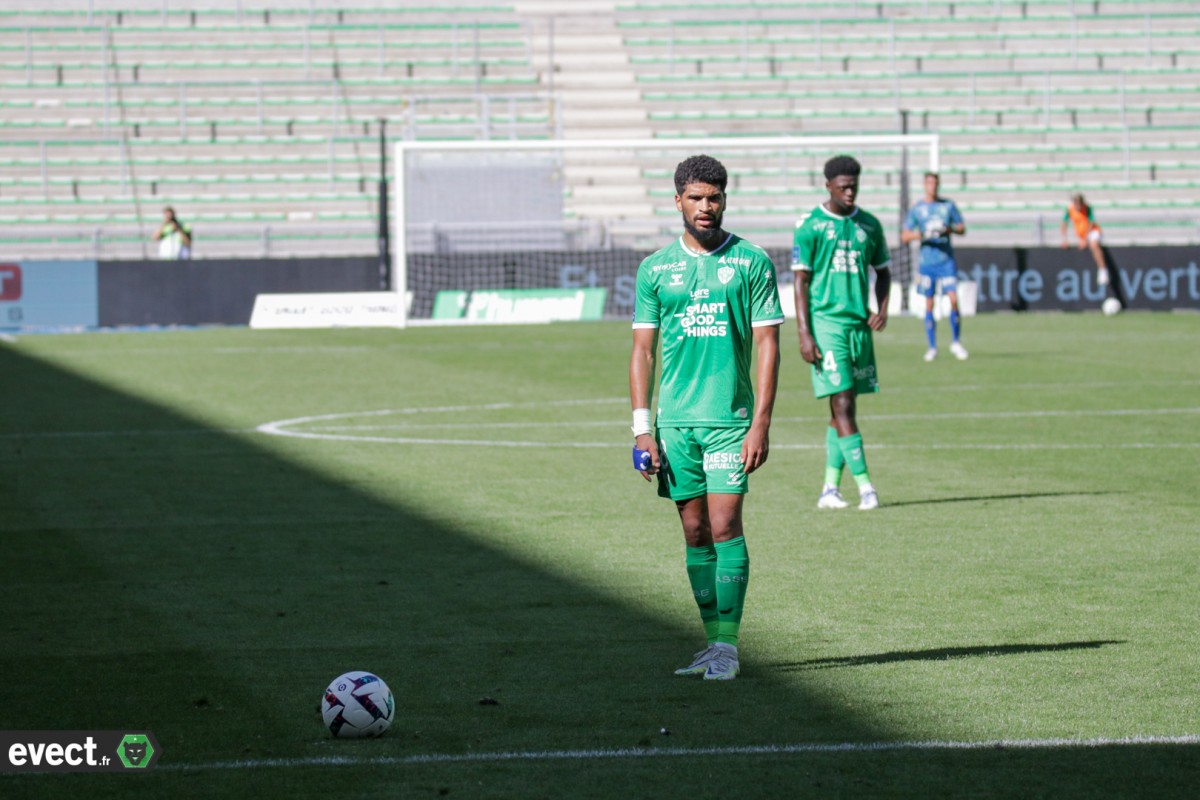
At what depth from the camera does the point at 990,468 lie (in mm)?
12648

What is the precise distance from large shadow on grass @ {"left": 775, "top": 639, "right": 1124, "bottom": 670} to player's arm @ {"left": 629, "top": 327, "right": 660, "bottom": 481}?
94 cm

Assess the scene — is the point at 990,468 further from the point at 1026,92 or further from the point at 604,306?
the point at 1026,92

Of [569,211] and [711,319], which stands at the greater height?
[569,211]

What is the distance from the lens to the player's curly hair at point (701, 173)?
6.59 meters

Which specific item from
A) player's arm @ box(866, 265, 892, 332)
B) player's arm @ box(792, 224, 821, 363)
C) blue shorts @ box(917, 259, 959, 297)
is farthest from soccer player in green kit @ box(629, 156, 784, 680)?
blue shorts @ box(917, 259, 959, 297)

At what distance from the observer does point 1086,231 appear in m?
33.6

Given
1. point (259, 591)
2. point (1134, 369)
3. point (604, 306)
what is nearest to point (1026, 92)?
point (604, 306)

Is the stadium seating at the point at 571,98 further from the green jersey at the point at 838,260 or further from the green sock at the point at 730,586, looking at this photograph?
the green sock at the point at 730,586

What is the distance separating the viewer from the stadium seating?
38.0 metres

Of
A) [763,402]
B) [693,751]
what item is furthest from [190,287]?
[693,751]

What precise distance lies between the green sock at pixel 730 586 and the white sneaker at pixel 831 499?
14.2 ft

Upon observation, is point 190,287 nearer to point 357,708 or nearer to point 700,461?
point 700,461

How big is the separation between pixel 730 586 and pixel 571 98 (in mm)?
35321
